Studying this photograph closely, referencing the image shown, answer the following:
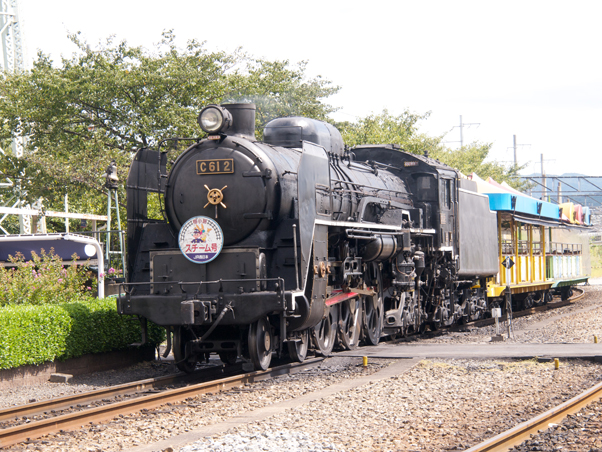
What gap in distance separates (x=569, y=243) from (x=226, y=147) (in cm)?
2087

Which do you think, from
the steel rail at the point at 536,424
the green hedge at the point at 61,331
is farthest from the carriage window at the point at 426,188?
the steel rail at the point at 536,424

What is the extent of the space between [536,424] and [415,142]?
81.8 ft

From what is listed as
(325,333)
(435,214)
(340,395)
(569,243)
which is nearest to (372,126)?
(569,243)

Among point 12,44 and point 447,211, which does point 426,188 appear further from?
point 12,44

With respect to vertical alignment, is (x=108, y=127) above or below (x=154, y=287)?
above

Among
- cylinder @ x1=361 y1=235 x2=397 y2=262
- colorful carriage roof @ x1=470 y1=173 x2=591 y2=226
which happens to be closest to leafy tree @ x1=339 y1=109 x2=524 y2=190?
colorful carriage roof @ x1=470 y1=173 x2=591 y2=226

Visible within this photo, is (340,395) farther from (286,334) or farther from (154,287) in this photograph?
(154,287)

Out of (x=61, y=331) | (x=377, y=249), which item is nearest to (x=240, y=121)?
(x=377, y=249)

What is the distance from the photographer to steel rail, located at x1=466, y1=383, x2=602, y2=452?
5.46 m

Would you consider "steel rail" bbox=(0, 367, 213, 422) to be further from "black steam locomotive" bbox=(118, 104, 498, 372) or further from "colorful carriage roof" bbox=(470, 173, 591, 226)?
"colorful carriage roof" bbox=(470, 173, 591, 226)

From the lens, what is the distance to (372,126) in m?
32.9

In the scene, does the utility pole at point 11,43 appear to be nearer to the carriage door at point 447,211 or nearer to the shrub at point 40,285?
the shrub at point 40,285

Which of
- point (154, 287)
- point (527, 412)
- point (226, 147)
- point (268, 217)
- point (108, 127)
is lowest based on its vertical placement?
point (527, 412)

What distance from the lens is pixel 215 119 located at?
9.89 metres
